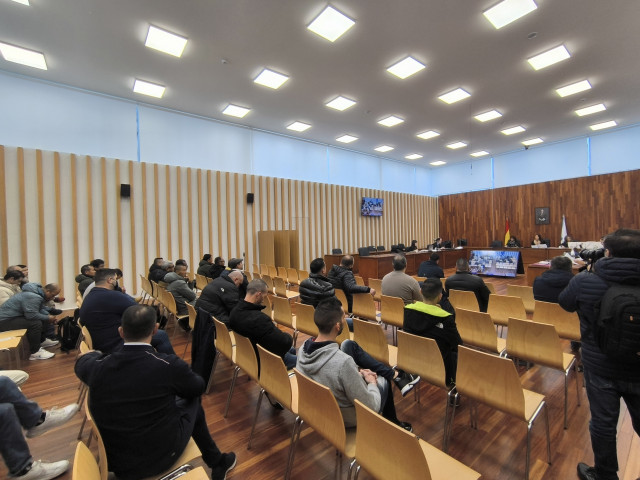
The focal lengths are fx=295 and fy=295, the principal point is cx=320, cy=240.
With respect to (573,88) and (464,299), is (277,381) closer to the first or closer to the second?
(464,299)

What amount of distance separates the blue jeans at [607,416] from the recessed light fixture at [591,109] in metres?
9.80

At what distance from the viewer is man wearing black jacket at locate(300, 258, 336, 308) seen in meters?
3.73

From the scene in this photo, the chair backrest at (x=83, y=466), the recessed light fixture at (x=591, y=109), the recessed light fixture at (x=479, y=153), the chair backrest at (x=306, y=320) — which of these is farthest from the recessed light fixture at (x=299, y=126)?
the chair backrest at (x=83, y=466)

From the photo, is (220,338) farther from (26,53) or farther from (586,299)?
(26,53)

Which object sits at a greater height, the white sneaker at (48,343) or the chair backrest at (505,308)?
the chair backrest at (505,308)

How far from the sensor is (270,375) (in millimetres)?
2143

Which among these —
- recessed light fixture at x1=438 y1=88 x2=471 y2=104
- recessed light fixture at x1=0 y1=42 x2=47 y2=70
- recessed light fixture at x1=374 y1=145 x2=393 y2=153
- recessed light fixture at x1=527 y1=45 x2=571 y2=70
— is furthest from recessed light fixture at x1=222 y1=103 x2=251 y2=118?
recessed light fixture at x1=527 y1=45 x2=571 y2=70

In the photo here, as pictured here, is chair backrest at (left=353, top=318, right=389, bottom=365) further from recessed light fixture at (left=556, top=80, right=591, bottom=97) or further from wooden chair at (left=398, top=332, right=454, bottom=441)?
recessed light fixture at (left=556, top=80, right=591, bottom=97)

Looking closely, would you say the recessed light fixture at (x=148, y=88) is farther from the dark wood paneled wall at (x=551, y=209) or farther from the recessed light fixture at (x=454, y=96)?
the dark wood paneled wall at (x=551, y=209)

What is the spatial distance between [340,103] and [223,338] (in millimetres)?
6739

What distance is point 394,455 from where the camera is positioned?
1262mm

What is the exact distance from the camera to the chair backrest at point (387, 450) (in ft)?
3.77

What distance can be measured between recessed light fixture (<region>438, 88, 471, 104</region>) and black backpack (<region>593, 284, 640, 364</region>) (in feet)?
22.5

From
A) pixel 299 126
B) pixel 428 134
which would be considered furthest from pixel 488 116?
pixel 299 126
